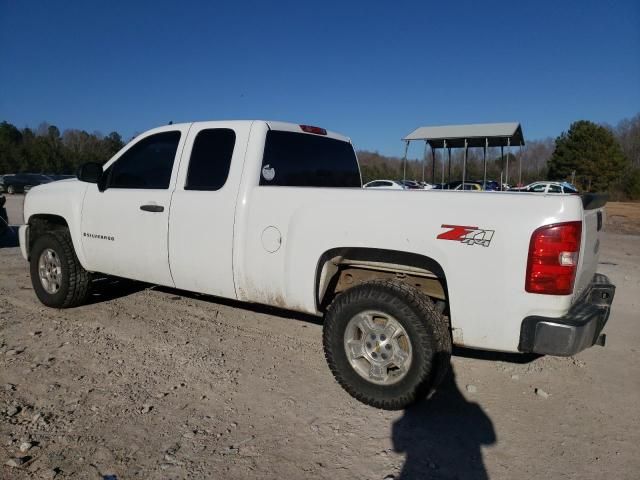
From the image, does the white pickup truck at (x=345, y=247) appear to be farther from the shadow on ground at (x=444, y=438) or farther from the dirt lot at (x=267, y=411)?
the dirt lot at (x=267, y=411)

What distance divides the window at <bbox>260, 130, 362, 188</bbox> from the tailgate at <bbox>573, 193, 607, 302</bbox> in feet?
7.59

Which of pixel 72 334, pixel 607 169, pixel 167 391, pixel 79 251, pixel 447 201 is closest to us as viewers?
pixel 447 201

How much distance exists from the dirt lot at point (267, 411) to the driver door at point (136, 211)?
68cm

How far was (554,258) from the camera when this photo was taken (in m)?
2.75

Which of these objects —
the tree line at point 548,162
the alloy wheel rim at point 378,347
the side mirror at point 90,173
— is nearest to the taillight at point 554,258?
the alloy wheel rim at point 378,347

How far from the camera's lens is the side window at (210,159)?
13.5ft

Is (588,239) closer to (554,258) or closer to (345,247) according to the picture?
(554,258)

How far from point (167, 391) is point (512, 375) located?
2722 mm

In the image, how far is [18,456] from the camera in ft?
8.75

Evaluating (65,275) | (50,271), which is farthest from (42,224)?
(65,275)

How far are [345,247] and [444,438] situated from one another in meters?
Result: 1.37

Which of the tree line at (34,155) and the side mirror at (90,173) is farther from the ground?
the tree line at (34,155)

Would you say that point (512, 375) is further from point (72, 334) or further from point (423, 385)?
point (72, 334)

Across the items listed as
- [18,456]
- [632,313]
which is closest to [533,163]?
[632,313]
